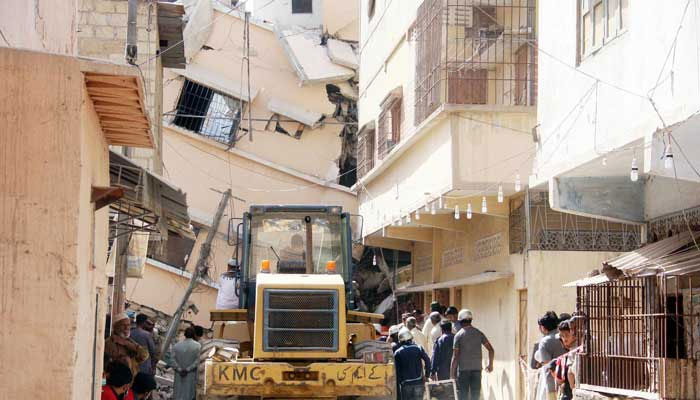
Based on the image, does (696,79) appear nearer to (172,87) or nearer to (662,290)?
(662,290)

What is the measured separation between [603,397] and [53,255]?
22.1 ft

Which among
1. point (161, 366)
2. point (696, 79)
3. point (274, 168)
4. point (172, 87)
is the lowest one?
point (161, 366)

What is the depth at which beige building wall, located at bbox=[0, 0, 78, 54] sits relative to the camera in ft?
30.0

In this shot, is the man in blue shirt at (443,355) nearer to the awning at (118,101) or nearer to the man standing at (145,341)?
the man standing at (145,341)

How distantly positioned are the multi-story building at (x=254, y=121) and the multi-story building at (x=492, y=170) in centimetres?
1067

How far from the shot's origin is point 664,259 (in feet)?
36.8

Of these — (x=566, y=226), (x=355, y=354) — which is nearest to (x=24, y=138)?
(x=355, y=354)

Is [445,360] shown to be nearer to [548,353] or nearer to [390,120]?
[548,353]

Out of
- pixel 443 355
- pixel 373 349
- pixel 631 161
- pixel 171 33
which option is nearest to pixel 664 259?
pixel 631 161

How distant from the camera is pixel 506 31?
18062mm

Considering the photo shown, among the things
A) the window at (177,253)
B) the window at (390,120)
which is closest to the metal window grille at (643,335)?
the window at (390,120)

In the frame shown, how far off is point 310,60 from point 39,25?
21709 millimetres

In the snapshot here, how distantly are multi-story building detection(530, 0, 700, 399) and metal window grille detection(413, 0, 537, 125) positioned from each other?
126 inches

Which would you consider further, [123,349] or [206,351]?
[123,349]
